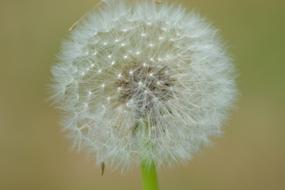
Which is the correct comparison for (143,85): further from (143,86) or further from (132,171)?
(132,171)

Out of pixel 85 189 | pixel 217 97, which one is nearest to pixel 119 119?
pixel 217 97

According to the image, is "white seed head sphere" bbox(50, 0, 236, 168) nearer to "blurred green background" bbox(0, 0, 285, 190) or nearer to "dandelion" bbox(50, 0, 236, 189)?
"dandelion" bbox(50, 0, 236, 189)

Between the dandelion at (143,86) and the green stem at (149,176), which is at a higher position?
the dandelion at (143,86)

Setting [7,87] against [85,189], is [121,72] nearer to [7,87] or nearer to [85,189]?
[85,189]

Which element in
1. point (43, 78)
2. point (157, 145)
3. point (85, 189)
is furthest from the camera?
point (43, 78)

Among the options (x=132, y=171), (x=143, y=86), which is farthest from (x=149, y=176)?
(x=132, y=171)

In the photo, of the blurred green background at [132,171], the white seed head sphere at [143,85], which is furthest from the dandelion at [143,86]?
the blurred green background at [132,171]

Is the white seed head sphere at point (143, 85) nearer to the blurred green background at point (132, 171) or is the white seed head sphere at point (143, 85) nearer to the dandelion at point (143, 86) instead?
the dandelion at point (143, 86)
